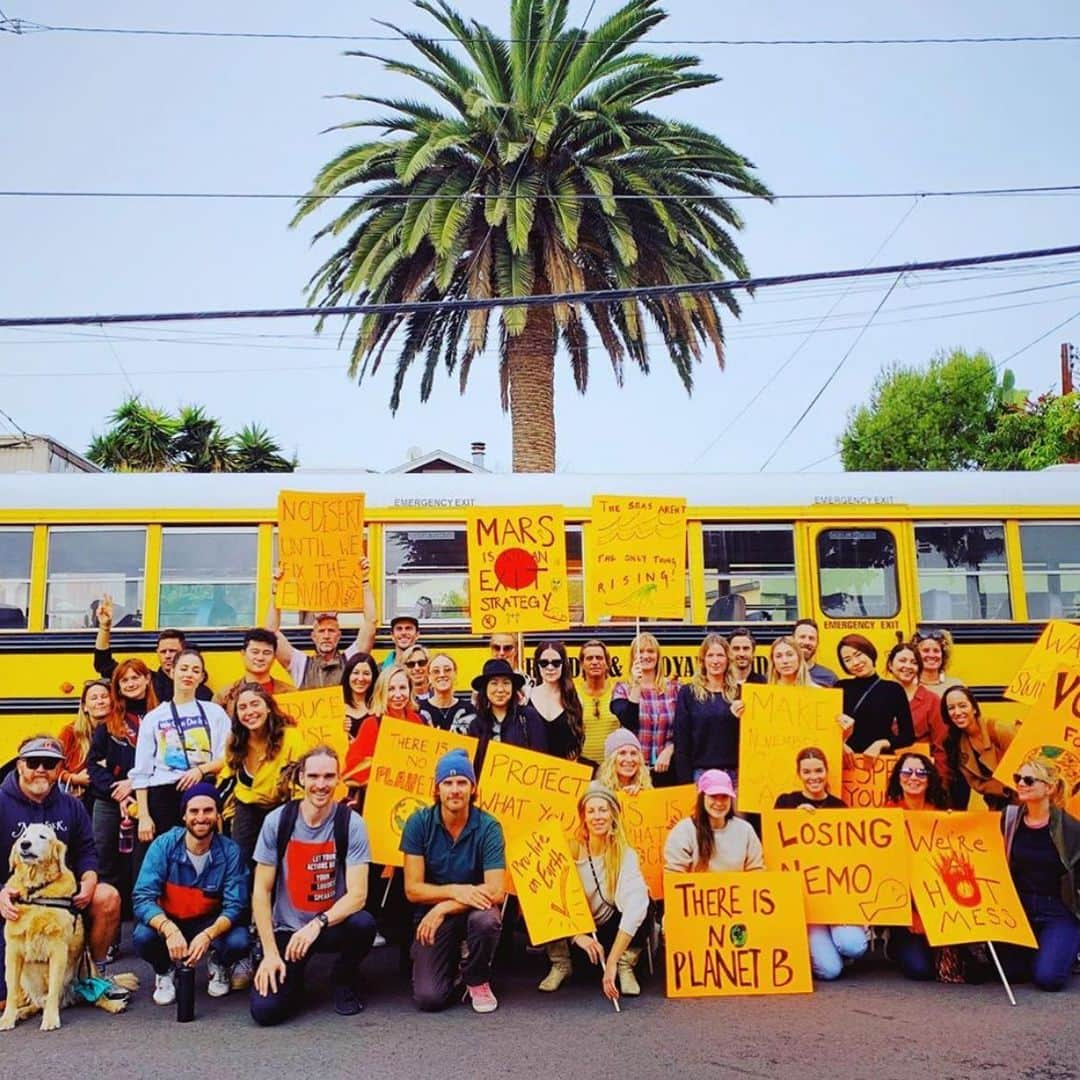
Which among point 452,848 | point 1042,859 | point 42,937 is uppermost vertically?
point 452,848

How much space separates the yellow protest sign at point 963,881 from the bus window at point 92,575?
22.3ft

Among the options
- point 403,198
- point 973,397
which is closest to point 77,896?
point 403,198

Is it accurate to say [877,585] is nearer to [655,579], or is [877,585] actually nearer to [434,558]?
[655,579]

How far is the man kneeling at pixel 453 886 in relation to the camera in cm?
595

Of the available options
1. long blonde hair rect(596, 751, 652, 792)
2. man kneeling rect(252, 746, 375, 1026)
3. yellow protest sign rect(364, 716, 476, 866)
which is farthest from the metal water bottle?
long blonde hair rect(596, 751, 652, 792)

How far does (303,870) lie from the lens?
595 cm

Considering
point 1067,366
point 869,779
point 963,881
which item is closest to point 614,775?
point 869,779

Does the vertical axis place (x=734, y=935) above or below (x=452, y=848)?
below

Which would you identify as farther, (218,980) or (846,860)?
(846,860)

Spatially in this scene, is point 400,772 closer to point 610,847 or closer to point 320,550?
point 610,847

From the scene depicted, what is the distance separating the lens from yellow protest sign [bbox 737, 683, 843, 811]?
23.4ft

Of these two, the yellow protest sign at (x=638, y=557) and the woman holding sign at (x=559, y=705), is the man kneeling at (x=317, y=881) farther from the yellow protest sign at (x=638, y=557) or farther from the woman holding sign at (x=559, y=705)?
the yellow protest sign at (x=638, y=557)

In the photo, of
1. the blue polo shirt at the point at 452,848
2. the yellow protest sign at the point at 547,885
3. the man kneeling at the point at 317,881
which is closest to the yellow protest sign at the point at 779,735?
the yellow protest sign at the point at 547,885

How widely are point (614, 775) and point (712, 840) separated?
2.35 ft
